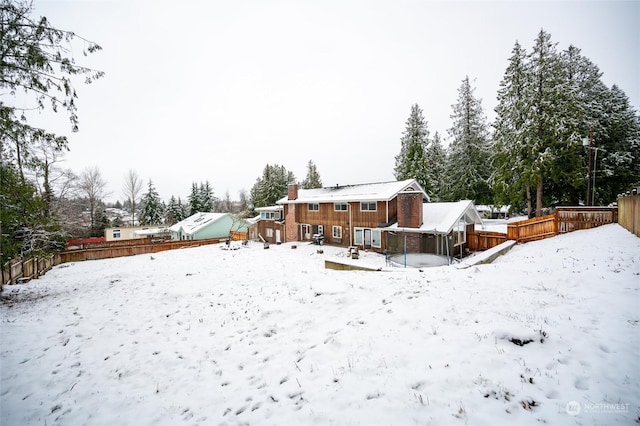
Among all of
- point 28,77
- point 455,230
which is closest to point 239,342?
point 28,77

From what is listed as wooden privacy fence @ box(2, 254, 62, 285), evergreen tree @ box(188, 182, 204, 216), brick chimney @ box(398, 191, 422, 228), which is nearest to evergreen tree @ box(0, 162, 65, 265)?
wooden privacy fence @ box(2, 254, 62, 285)

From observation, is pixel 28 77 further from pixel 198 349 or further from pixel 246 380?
pixel 246 380

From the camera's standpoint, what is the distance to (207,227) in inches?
1518

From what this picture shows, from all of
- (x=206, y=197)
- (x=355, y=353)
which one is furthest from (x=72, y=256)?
(x=206, y=197)

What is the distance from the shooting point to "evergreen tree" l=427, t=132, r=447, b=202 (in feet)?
110

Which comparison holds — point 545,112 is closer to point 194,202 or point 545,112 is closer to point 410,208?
point 410,208

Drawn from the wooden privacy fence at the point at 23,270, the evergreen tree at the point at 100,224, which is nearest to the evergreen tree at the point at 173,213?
the evergreen tree at the point at 100,224

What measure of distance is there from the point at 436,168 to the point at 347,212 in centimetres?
1900

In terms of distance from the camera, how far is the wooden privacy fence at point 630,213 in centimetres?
1056

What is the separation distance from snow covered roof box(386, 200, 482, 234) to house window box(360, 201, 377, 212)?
2662 mm

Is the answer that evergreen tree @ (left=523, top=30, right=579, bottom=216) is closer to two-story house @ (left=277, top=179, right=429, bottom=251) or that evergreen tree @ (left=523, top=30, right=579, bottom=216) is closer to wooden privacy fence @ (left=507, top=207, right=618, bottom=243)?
wooden privacy fence @ (left=507, top=207, right=618, bottom=243)

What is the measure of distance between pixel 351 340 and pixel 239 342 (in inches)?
114

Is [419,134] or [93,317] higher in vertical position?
[419,134]

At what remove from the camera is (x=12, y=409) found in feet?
15.2
